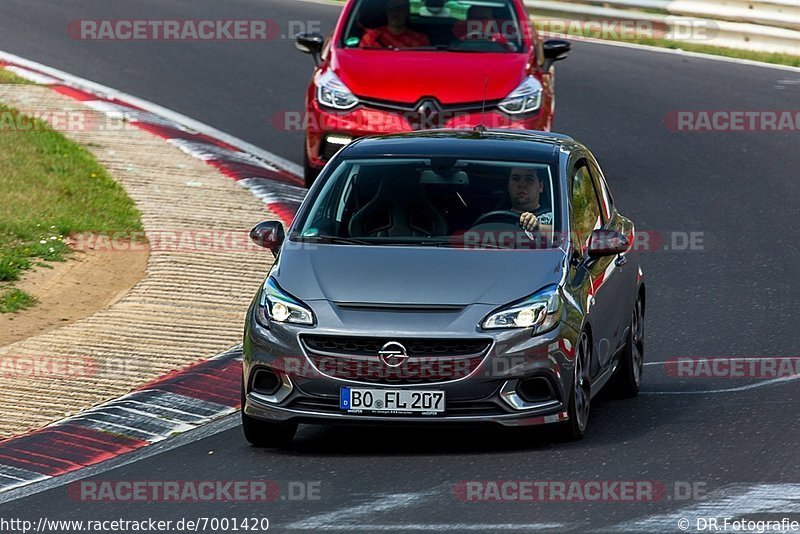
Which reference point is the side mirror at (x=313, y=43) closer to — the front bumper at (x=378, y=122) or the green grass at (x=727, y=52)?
the front bumper at (x=378, y=122)

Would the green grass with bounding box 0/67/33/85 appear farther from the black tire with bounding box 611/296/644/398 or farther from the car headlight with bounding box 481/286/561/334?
the car headlight with bounding box 481/286/561/334

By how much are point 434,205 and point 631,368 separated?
163 centimetres

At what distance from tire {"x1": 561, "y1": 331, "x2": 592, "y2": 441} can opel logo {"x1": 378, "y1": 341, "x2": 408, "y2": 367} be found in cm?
91

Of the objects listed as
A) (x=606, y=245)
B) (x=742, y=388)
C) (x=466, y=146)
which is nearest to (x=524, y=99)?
(x=466, y=146)

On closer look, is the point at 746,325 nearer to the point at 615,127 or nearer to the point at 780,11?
the point at 615,127

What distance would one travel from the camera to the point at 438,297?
8.77m

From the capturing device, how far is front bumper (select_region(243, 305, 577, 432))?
28.4 ft

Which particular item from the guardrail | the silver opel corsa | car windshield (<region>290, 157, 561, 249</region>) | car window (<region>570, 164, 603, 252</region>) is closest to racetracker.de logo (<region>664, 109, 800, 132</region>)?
the guardrail

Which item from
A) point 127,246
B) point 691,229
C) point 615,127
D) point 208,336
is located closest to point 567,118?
point 615,127

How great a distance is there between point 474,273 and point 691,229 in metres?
6.88

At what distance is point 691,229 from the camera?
15.5 meters

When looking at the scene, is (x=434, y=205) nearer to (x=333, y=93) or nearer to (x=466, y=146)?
(x=466, y=146)

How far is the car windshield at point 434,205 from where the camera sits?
378 inches

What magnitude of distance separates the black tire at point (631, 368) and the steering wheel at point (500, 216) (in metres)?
1.19
